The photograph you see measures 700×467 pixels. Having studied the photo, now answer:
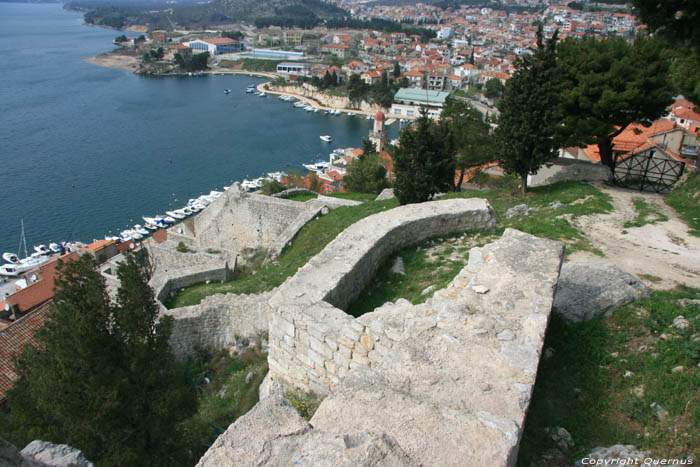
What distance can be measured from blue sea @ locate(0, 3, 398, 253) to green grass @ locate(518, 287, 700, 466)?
3957 centimetres

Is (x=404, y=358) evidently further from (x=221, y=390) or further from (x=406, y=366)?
(x=221, y=390)

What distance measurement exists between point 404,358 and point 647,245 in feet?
25.1

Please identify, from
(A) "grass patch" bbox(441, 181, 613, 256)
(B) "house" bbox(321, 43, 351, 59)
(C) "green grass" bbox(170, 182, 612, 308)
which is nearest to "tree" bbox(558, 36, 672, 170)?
(A) "grass patch" bbox(441, 181, 613, 256)

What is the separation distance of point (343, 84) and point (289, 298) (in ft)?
316

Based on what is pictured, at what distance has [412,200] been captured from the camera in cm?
1455

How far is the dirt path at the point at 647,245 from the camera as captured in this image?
767 cm

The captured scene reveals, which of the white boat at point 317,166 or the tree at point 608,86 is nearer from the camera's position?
the tree at point 608,86

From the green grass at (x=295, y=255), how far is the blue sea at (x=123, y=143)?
28578mm

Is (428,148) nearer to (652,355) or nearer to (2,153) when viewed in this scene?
(652,355)

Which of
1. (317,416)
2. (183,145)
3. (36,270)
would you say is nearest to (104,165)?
(183,145)

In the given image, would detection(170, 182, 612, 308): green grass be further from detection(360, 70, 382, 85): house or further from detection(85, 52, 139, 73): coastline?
detection(85, 52, 139, 73): coastline

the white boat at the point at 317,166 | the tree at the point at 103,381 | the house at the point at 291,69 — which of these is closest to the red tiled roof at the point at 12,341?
the tree at the point at 103,381

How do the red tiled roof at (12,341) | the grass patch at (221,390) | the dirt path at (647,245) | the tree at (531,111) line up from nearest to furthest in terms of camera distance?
the dirt path at (647,245)
the grass patch at (221,390)
the tree at (531,111)
the red tiled roof at (12,341)

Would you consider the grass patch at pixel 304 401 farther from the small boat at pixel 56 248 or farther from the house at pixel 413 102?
the house at pixel 413 102
